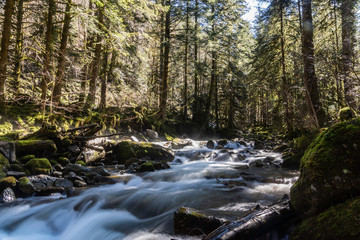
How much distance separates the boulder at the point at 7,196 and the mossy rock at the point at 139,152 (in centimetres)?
499

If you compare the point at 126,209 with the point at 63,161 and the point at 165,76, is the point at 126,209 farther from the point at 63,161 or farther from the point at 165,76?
the point at 165,76

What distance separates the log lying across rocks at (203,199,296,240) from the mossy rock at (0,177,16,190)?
5348 mm

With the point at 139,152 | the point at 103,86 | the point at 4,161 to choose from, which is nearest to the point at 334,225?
the point at 4,161

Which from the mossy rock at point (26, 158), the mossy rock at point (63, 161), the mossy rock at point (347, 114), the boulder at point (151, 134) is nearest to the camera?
the mossy rock at point (347, 114)

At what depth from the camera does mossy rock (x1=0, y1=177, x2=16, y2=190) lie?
17.5 feet

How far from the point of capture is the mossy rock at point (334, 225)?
A: 2205mm

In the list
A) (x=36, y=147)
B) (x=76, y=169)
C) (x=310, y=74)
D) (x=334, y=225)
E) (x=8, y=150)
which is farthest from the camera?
(x=310, y=74)

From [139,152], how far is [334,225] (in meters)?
8.98

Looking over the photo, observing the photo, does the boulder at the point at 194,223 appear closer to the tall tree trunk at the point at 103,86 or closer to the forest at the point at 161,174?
the forest at the point at 161,174

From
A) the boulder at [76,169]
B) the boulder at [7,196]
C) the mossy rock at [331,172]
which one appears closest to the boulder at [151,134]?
the boulder at [76,169]

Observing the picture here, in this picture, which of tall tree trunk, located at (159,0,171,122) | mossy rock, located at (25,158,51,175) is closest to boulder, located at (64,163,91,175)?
mossy rock, located at (25,158,51,175)

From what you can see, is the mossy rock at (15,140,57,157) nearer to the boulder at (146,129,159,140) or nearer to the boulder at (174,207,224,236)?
the boulder at (174,207,224,236)

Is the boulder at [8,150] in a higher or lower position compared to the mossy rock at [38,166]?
higher

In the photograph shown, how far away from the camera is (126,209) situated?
513 centimetres
